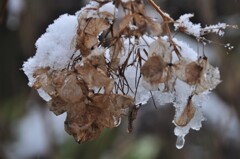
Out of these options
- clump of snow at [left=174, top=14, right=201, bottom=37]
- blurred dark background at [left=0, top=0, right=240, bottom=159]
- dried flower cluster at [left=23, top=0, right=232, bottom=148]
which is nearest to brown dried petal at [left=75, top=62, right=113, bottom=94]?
dried flower cluster at [left=23, top=0, right=232, bottom=148]

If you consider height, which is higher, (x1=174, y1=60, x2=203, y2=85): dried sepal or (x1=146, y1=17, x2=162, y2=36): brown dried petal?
(x1=146, y1=17, x2=162, y2=36): brown dried petal

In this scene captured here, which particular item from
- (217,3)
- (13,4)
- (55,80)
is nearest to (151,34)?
(55,80)

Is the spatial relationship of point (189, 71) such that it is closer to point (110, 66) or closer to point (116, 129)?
point (110, 66)

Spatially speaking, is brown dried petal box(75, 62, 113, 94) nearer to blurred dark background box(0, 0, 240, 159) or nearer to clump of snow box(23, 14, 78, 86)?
clump of snow box(23, 14, 78, 86)

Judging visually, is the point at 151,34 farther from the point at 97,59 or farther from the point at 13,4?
the point at 13,4

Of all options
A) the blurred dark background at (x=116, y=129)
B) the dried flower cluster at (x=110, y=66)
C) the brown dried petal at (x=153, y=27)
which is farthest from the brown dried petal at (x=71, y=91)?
the blurred dark background at (x=116, y=129)

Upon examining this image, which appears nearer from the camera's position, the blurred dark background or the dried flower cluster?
the dried flower cluster
